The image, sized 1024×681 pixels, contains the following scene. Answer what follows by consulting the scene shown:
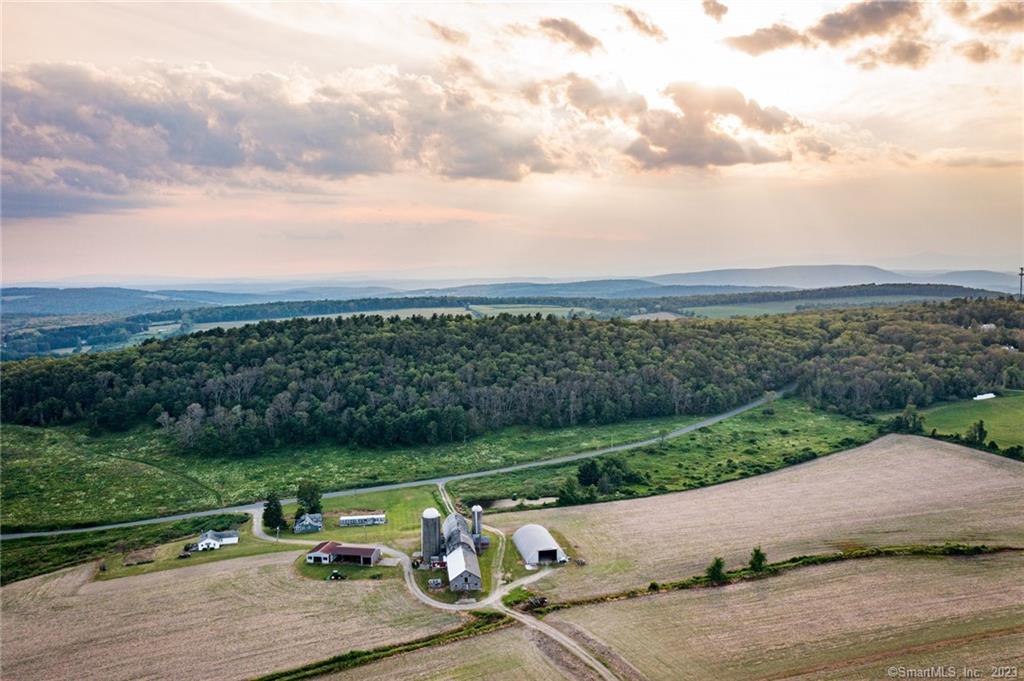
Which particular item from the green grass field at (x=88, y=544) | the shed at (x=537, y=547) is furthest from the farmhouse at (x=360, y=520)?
the shed at (x=537, y=547)

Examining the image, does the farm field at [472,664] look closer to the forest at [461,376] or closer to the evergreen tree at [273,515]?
the evergreen tree at [273,515]

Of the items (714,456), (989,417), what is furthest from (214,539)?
(989,417)

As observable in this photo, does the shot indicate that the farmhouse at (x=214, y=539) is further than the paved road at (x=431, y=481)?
No

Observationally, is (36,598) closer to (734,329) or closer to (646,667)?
(646,667)

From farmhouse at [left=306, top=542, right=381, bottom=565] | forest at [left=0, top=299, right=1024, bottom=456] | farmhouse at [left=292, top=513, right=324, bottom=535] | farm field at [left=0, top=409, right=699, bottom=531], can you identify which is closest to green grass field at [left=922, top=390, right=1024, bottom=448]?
forest at [left=0, top=299, right=1024, bottom=456]

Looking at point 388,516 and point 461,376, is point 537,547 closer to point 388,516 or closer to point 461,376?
point 388,516
